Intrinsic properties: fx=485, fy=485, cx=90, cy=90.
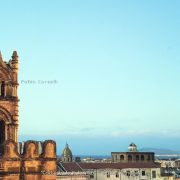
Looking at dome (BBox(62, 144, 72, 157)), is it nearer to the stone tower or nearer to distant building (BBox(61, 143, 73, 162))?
distant building (BBox(61, 143, 73, 162))

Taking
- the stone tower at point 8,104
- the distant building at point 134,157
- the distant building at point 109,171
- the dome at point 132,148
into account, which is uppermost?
the stone tower at point 8,104

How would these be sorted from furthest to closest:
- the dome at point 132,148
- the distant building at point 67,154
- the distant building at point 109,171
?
the dome at point 132,148 → the distant building at point 67,154 → the distant building at point 109,171

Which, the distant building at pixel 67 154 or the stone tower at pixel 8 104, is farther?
the distant building at pixel 67 154

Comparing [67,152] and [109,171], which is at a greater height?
[67,152]

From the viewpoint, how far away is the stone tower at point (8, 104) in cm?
5050

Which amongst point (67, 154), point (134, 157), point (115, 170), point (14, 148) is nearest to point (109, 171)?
point (115, 170)

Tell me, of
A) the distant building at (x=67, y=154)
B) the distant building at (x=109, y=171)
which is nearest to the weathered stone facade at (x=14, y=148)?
the distant building at (x=109, y=171)

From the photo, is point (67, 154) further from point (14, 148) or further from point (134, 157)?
point (14, 148)

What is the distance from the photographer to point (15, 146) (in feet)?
156

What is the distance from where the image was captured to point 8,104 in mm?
50656

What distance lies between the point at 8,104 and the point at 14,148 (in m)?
5.37

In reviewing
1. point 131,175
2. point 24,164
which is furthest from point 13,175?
point 131,175

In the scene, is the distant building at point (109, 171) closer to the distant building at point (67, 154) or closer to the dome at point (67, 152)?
the distant building at point (67, 154)

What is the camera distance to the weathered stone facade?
155 ft
